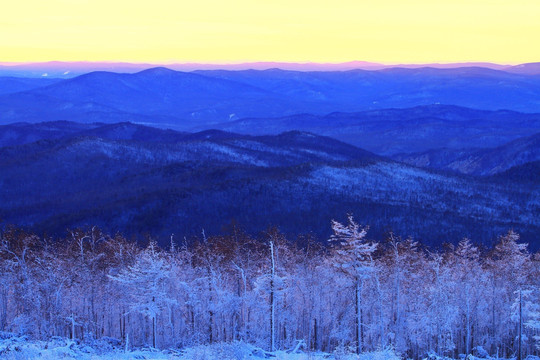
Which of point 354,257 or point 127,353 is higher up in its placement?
point 354,257

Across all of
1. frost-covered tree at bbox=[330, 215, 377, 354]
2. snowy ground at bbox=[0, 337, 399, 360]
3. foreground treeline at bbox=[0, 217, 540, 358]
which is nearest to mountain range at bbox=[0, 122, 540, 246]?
foreground treeline at bbox=[0, 217, 540, 358]

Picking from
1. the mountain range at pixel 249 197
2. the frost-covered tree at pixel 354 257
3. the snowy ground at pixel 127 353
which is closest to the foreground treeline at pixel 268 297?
the frost-covered tree at pixel 354 257

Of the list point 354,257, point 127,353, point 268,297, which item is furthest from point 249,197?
point 127,353

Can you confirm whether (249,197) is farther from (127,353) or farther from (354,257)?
(127,353)

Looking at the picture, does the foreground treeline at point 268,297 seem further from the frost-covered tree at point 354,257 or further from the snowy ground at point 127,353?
the snowy ground at point 127,353

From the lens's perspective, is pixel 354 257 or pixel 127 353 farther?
pixel 354 257

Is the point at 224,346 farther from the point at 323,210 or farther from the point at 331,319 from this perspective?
the point at 323,210

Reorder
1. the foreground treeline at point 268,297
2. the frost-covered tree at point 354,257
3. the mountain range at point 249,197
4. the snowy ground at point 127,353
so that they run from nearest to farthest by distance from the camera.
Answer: the snowy ground at point 127,353 → the frost-covered tree at point 354,257 → the foreground treeline at point 268,297 → the mountain range at point 249,197

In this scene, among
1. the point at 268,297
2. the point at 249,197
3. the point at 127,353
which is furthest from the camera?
the point at 249,197
